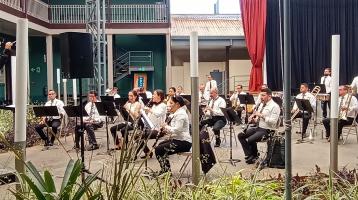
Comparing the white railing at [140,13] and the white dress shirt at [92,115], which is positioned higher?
the white railing at [140,13]

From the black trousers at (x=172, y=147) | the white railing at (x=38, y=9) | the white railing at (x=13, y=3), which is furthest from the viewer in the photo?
the white railing at (x=38, y=9)

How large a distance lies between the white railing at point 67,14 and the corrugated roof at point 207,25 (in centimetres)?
409

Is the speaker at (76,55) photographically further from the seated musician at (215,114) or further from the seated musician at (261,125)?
the seated musician at (215,114)

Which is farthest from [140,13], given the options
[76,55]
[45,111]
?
[76,55]

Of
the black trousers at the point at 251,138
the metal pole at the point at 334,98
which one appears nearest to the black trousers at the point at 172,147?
the black trousers at the point at 251,138

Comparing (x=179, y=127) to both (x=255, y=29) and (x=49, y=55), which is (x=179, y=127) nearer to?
(x=255, y=29)

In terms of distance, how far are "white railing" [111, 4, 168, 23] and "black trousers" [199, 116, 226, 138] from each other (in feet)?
32.4

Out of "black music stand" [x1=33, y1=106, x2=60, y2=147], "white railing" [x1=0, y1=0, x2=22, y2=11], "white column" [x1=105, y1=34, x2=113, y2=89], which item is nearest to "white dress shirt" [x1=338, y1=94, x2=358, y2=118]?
"black music stand" [x1=33, y1=106, x2=60, y2=147]

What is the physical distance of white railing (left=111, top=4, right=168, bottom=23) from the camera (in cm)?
1755

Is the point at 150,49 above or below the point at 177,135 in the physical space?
above

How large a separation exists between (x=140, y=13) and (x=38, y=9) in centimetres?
437

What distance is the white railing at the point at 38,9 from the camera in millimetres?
15656

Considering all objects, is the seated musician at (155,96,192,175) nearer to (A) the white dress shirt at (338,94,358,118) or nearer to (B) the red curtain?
(A) the white dress shirt at (338,94,358,118)

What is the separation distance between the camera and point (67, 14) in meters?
18.7
